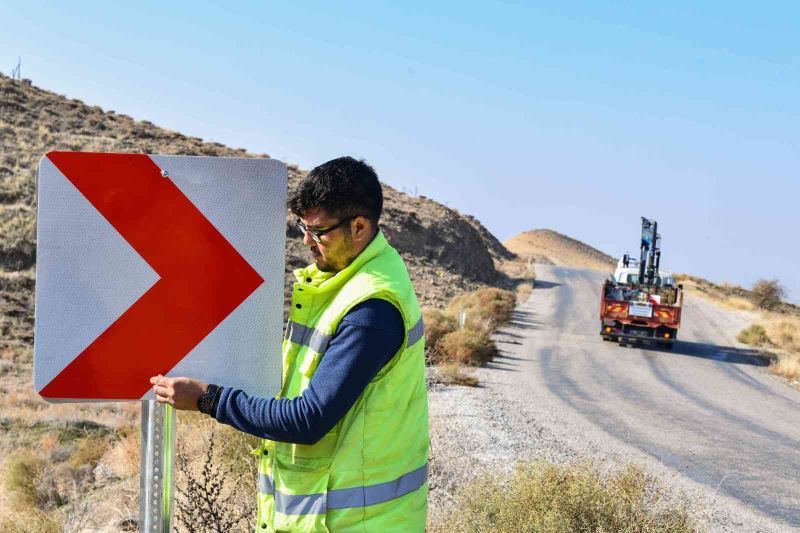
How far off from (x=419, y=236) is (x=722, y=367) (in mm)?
25636

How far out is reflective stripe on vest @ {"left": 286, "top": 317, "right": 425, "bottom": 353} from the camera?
7.31 ft

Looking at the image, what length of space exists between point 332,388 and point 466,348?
1625 cm

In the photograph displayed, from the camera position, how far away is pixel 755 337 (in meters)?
27.1

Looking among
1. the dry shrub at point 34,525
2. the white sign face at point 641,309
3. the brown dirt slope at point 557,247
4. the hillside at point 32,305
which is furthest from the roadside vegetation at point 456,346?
the brown dirt slope at point 557,247

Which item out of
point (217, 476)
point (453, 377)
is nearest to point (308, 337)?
point (217, 476)

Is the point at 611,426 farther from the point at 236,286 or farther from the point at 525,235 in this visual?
the point at 525,235

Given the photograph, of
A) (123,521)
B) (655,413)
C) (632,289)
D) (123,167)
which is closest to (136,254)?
(123,167)

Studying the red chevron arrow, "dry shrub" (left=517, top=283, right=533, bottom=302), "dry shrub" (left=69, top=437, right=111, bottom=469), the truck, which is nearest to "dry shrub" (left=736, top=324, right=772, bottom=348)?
the truck

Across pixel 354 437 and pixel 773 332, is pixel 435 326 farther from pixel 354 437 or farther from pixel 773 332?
pixel 354 437

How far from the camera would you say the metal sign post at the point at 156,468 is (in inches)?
87.7

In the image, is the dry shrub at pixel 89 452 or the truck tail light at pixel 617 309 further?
the truck tail light at pixel 617 309

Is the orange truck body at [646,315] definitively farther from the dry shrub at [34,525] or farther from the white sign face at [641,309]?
the dry shrub at [34,525]

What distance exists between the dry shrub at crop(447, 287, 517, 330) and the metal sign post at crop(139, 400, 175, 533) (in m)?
22.0

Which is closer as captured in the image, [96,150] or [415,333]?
[415,333]
